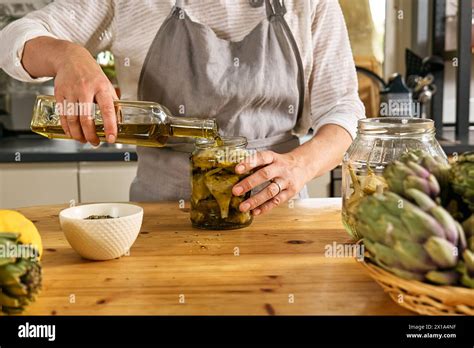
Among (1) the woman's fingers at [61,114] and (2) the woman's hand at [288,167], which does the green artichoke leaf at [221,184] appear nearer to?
(2) the woman's hand at [288,167]

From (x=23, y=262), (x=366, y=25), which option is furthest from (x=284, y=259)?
(x=366, y=25)

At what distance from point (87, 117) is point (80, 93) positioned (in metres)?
0.05

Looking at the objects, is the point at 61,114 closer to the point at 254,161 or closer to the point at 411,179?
the point at 254,161

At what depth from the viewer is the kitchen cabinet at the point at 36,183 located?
215 cm

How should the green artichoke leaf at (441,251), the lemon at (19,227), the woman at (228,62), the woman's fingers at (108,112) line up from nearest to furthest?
1. the green artichoke leaf at (441,251)
2. the lemon at (19,227)
3. the woman's fingers at (108,112)
4. the woman at (228,62)

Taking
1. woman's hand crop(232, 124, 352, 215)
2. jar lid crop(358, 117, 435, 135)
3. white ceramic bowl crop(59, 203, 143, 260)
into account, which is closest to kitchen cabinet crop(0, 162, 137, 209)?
woman's hand crop(232, 124, 352, 215)

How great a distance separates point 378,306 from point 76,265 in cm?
41

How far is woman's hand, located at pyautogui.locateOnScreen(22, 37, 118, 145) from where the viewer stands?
3.17 ft

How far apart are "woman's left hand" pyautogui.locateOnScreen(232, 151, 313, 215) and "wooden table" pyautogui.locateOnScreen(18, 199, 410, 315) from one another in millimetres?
43

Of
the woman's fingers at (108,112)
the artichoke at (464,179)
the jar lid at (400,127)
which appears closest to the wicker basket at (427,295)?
the artichoke at (464,179)

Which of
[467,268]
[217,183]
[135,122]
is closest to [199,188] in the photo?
[217,183]

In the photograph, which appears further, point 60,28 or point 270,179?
point 60,28

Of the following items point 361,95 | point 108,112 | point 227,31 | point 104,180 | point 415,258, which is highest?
point 227,31

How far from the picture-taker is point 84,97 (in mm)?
983
